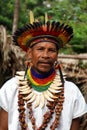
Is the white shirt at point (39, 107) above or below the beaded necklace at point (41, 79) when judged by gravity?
below

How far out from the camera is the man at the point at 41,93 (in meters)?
3.91

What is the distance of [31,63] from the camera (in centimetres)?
401

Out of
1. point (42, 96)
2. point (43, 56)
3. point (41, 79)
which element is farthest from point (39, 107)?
point (43, 56)

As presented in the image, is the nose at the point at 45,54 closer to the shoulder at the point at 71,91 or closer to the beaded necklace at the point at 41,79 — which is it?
the beaded necklace at the point at 41,79

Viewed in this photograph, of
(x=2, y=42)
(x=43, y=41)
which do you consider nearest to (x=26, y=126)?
(x=43, y=41)

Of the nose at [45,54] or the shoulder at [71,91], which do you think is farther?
the shoulder at [71,91]

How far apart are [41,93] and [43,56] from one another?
14.3 inches

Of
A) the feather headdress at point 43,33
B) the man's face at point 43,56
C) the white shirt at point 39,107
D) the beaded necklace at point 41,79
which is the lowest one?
the white shirt at point 39,107

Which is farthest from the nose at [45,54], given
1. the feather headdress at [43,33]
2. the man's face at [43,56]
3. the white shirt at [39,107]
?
the white shirt at [39,107]

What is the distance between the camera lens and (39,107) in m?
3.94

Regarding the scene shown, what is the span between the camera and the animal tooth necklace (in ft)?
12.9

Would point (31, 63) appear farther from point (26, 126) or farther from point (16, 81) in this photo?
point (26, 126)

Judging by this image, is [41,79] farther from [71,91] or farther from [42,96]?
[71,91]

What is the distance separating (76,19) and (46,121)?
48.1 feet
